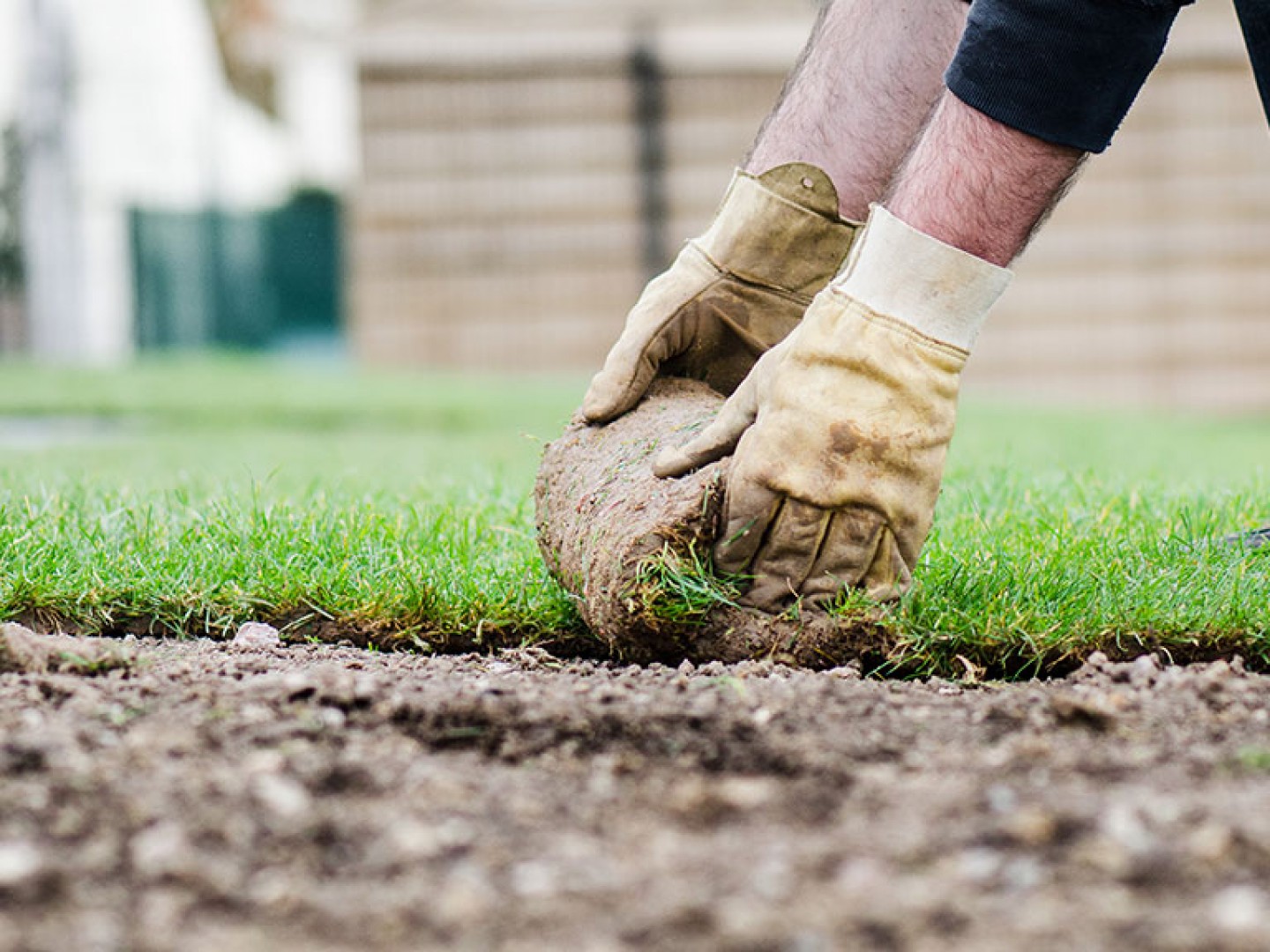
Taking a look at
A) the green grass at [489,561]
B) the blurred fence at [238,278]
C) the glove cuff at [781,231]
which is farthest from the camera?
the blurred fence at [238,278]

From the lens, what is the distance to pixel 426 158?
11031 mm

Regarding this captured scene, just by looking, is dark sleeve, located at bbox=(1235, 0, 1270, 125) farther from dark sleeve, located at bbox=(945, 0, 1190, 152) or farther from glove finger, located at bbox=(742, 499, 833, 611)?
glove finger, located at bbox=(742, 499, 833, 611)

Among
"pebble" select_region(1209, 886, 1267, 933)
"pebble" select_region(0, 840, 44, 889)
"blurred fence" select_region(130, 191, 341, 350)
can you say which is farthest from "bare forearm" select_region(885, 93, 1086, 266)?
"blurred fence" select_region(130, 191, 341, 350)

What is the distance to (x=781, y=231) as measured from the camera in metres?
2.24

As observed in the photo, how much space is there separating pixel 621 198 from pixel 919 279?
9522mm

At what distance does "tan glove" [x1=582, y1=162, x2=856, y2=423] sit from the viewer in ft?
7.30

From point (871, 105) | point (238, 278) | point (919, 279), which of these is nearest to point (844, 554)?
point (919, 279)

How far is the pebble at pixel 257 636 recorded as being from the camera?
202 centimetres

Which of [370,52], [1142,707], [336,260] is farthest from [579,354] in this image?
Result: [1142,707]

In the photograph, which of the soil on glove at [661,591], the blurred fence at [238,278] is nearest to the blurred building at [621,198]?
the blurred fence at [238,278]

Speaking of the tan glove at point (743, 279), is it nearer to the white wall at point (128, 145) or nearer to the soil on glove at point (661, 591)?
the soil on glove at point (661, 591)

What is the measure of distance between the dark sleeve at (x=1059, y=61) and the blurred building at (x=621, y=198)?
9.39 m

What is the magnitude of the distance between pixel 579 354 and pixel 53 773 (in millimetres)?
10021

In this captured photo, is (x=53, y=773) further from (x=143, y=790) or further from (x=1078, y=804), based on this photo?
(x=1078, y=804)
